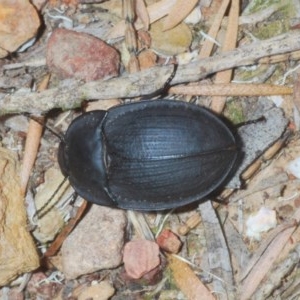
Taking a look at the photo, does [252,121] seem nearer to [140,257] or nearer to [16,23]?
[140,257]

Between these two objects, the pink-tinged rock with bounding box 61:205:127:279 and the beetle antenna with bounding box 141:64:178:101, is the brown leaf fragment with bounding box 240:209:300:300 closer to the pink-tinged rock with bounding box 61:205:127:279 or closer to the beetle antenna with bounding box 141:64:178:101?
the pink-tinged rock with bounding box 61:205:127:279

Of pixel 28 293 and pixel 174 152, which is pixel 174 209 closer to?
pixel 174 152

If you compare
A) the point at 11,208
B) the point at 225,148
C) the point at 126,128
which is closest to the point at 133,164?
the point at 126,128

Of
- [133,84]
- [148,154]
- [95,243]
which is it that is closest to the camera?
[148,154]

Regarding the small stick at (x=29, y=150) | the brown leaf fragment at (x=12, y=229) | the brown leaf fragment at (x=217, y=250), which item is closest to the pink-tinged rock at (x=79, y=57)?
the small stick at (x=29, y=150)

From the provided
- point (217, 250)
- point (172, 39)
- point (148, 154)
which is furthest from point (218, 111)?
point (217, 250)

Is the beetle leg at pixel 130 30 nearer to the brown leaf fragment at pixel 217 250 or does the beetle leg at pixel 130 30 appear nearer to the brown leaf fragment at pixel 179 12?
the brown leaf fragment at pixel 179 12
